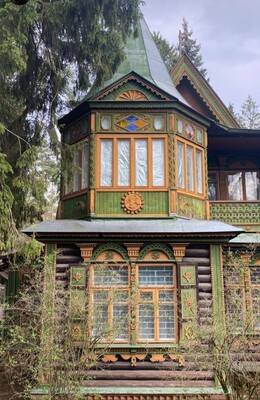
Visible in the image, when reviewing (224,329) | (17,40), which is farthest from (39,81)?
(224,329)

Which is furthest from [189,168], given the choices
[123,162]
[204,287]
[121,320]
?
[121,320]

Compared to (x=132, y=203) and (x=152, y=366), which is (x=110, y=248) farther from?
(x=152, y=366)

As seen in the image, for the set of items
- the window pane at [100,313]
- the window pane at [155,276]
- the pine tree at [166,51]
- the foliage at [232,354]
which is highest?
the pine tree at [166,51]

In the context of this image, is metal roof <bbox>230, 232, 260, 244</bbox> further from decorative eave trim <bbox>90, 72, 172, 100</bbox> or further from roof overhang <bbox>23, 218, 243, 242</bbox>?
decorative eave trim <bbox>90, 72, 172, 100</bbox>

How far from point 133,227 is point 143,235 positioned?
41cm

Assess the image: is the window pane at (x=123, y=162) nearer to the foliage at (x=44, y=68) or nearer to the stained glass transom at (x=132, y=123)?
the stained glass transom at (x=132, y=123)

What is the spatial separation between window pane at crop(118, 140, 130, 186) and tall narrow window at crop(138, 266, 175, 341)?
247 centimetres

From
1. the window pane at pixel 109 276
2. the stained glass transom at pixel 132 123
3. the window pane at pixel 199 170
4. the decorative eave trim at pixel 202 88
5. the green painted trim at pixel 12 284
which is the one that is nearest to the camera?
the window pane at pixel 109 276

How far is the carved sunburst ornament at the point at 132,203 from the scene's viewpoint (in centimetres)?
1297

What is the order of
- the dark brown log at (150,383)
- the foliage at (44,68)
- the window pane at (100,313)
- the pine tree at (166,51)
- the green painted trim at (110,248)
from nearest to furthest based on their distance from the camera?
the window pane at (100,313)
the dark brown log at (150,383)
the foliage at (44,68)
the green painted trim at (110,248)
the pine tree at (166,51)

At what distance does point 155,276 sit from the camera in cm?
1233

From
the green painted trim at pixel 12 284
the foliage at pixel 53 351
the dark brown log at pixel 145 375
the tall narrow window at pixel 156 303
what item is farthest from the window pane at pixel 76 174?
the dark brown log at pixel 145 375

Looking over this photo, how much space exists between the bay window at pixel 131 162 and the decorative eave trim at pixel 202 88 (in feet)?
11.3

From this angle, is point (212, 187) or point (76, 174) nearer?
point (76, 174)
